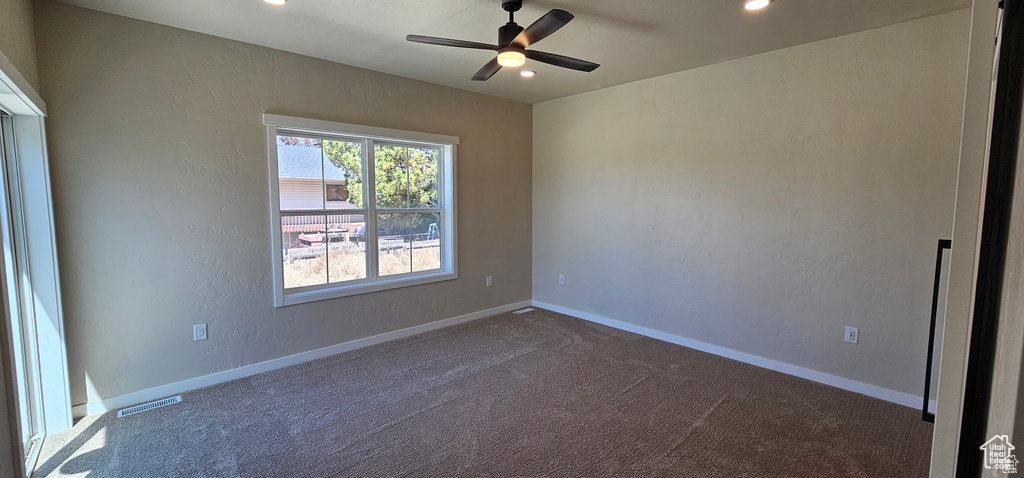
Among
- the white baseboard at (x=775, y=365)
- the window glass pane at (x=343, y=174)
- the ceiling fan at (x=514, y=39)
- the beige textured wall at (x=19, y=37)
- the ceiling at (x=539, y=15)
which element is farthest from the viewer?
the window glass pane at (x=343, y=174)

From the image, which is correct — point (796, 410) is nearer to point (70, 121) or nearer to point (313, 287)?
point (313, 287)

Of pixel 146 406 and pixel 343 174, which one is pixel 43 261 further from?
pixel 343 174

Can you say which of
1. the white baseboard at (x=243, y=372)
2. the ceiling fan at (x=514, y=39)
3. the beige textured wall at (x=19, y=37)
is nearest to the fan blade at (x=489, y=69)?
the ceiling fan at (x=514, y=39)

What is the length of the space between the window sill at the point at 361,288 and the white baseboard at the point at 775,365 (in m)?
1.71

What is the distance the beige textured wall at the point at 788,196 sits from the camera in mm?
2725

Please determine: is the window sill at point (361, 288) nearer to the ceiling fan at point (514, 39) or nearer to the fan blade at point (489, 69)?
the fan blade at point (489, 69)

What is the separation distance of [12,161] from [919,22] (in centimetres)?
541

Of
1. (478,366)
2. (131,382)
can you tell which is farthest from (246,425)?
(478,366)

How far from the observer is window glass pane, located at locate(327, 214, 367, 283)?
12.4 feet

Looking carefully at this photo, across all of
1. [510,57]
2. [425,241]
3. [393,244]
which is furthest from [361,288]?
[510,57]

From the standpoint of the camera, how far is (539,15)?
8.64 ft

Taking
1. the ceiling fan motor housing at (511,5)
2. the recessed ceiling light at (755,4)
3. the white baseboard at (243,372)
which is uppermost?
the recessed ceiling light at (755,4)

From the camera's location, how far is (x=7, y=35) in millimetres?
1929

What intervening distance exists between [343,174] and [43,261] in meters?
1.95
